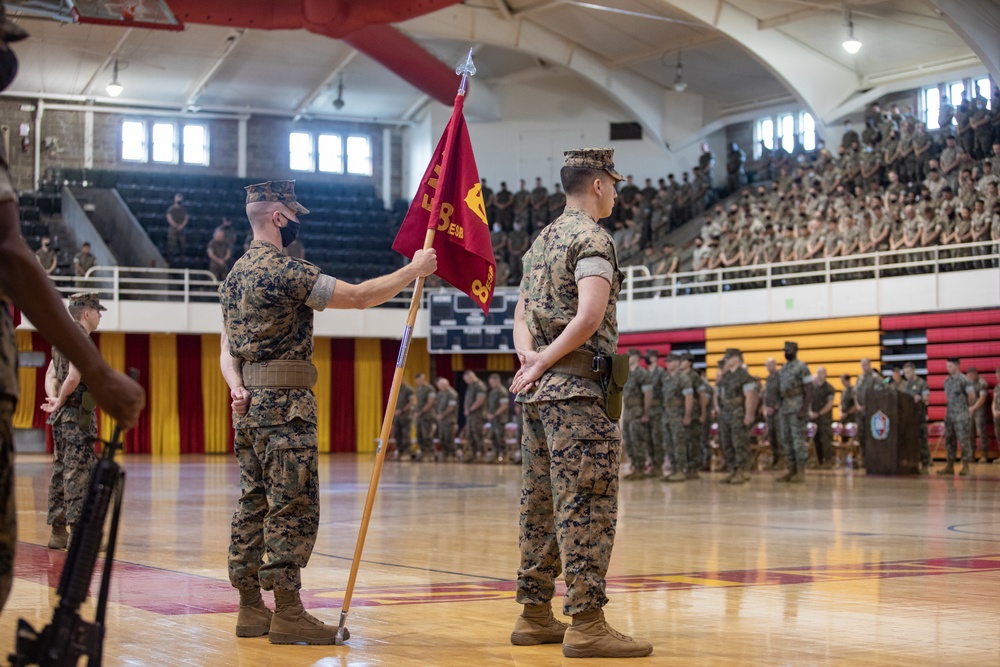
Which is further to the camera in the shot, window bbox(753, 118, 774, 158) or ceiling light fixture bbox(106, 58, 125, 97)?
window bbox(753, 118, 774, 158)

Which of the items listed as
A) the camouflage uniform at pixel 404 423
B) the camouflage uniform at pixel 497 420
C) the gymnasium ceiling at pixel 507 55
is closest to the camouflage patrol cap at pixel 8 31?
the gymnasium ceiling at pixel 507 55

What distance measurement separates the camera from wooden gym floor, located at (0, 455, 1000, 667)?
4.21 meters

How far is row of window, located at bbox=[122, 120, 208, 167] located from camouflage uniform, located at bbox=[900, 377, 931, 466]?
61.2 ft

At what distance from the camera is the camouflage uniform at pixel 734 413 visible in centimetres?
1569

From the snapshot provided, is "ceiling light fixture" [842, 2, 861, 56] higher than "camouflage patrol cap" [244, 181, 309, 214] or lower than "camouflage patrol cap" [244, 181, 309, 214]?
higher

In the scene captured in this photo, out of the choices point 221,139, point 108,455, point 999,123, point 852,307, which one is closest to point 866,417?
point 852,307

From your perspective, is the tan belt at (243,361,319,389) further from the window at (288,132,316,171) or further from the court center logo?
Answer: the window at (288,132,316,171)

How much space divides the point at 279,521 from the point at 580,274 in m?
1.38

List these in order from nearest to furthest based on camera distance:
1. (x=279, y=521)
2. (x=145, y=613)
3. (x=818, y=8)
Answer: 1. (x=279, y=521)
2. (x=145, y=613)
3. (x=818, y=8)

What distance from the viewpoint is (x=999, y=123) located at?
20.2 meters

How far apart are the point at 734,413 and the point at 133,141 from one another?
1911cm

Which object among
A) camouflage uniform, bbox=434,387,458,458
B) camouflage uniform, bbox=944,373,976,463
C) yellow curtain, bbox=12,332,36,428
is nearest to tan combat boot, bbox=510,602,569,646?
camouflage uniform, bbox=944,373,976,463

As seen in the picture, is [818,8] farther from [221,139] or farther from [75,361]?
[75,361]

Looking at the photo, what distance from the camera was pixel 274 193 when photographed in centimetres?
482
